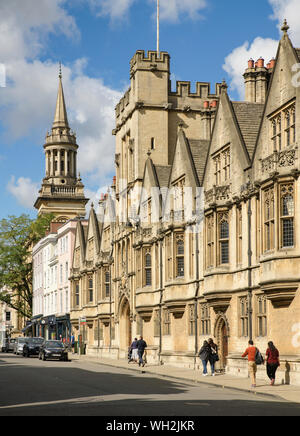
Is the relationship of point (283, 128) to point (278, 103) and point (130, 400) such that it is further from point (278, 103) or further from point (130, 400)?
point (130, 400)

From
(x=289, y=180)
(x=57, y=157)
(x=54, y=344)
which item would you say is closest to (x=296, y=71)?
(x=289, y=180)

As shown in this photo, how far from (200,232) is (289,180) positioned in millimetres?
10715

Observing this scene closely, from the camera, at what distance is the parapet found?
163 feet

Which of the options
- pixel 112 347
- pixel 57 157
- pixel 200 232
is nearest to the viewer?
pixel 200 232

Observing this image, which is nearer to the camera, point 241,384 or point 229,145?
point 241,384

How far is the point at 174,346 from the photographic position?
39.7 m

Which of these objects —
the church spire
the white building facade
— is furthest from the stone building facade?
the church spire

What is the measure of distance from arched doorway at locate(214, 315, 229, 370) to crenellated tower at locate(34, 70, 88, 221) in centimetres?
8561

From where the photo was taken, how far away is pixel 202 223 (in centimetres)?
3616

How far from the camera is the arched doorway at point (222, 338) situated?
110ft

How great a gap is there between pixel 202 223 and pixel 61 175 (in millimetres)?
93145

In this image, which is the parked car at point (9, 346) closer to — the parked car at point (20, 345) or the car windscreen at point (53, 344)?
the parked car at point (20, 345)

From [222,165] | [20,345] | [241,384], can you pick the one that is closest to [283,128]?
[222,165]
